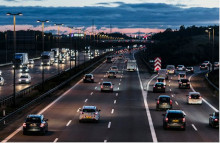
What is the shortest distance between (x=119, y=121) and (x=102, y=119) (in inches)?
69.5

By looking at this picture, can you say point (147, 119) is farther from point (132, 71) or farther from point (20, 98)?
point (132, 71)

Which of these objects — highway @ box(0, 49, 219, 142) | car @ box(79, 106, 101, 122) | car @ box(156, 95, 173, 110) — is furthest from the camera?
car @ box(156, 95, 173, 110)

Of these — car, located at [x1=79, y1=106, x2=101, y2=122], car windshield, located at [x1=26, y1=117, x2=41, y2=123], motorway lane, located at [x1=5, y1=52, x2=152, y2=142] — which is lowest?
motorway lane, located at [x1=5, y1=52, x2=152, y2=142]

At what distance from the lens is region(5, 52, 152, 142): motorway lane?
107ft

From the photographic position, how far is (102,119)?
138ft

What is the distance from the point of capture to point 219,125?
36.5 metres

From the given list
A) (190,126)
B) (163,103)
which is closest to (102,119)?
(190,126)

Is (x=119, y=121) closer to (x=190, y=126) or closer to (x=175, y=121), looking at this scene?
(x=190, y=126)

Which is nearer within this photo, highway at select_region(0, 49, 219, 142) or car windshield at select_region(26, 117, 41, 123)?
highway at select_region(0, 49, 219, 142)

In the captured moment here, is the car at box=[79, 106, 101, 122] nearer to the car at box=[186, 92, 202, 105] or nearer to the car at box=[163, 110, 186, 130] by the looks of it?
the car at box=[163, 110, 186, 130]

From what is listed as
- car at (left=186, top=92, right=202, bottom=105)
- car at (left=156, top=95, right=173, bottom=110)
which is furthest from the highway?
car at (left=156, top=95, right=173, bottom=110)

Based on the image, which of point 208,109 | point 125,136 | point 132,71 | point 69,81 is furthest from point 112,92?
point 132,71

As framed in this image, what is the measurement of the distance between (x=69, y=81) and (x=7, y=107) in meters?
35.9

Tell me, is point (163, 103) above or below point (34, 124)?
below
